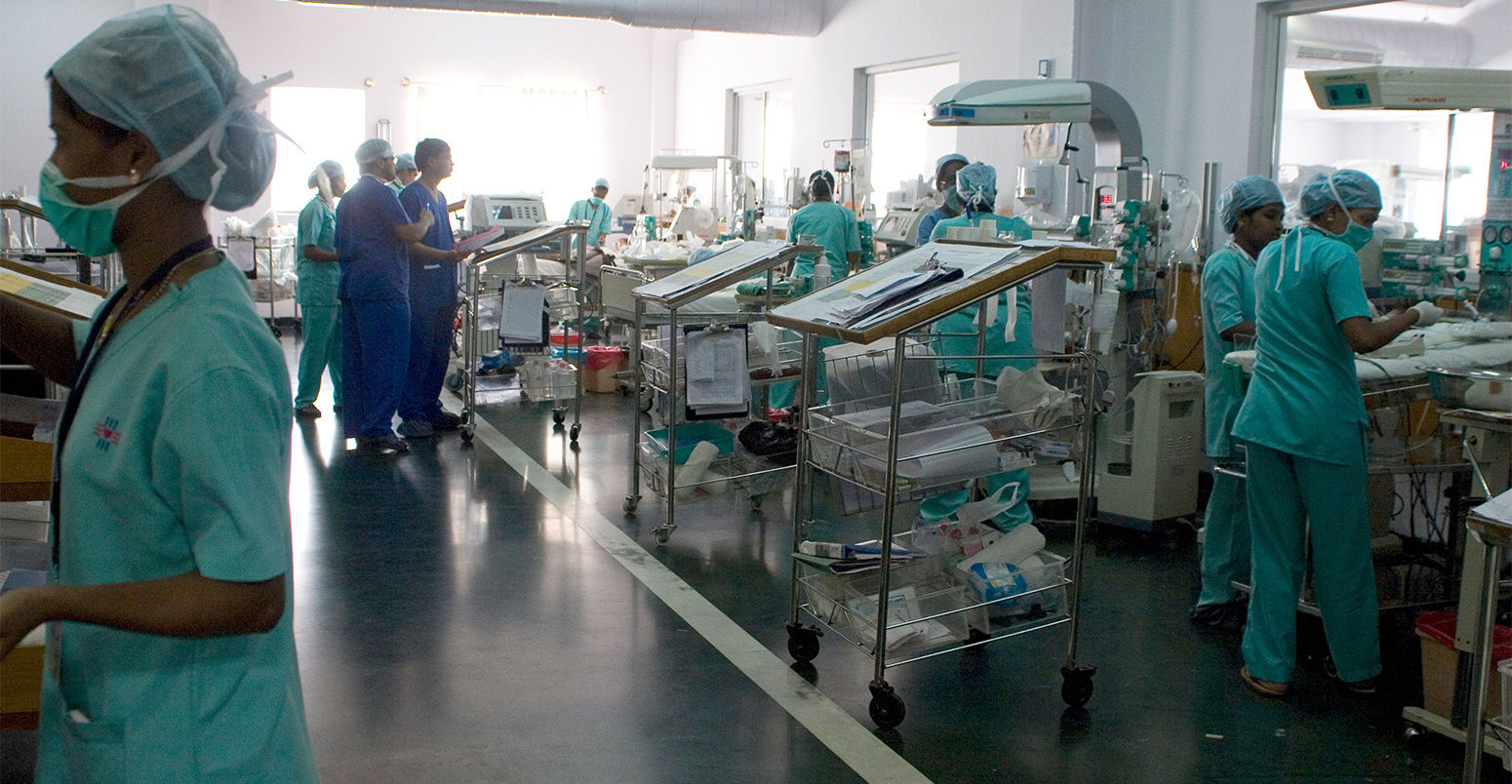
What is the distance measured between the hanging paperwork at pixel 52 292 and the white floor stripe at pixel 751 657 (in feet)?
6.02

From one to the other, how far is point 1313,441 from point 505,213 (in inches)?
223

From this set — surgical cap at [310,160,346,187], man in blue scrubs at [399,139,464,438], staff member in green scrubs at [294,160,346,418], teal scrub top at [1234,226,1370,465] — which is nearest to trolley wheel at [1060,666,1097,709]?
teal scrub top at [1234,226,1370,465]

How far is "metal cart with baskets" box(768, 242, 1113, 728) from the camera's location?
2.88 meters

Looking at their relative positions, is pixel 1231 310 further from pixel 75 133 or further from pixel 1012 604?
pixel 75 133

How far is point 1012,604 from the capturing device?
329 cm

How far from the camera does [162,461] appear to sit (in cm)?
106

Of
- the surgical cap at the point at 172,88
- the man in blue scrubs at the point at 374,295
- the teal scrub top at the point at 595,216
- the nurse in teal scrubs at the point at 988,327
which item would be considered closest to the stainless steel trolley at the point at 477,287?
the man in blue scrubs at the point at 374,295

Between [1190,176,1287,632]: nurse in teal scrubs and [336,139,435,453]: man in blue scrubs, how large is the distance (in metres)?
3.64

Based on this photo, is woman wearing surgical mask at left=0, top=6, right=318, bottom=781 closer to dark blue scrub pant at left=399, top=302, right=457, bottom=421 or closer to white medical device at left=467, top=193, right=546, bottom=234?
dark blue scrub pant at left=399, top=302, right=457, bottom=421

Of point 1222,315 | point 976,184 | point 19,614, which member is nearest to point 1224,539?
point 1222,315

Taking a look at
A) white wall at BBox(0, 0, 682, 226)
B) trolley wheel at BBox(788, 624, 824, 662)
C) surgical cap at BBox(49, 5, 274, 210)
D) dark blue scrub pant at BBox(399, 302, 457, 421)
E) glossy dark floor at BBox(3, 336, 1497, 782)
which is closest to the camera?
surgical cap at BBox(49, 5, 274, 210)

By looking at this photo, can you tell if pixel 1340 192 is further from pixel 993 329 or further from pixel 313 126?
pixel 313 126

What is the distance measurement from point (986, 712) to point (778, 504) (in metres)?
2.27

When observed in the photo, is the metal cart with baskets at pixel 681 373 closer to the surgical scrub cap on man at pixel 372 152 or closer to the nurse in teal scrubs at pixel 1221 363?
the nurse in teal scrubs at pixel 1221 363
